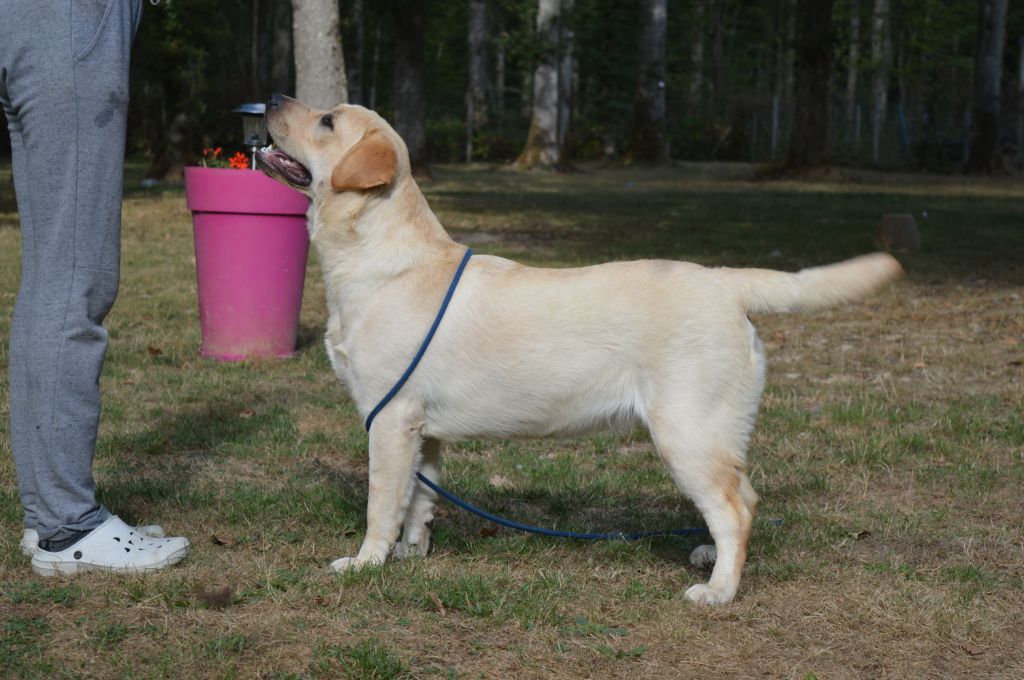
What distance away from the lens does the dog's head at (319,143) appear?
404 centimetres

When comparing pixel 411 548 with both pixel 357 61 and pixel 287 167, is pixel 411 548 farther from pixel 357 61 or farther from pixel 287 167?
pixel 357 61

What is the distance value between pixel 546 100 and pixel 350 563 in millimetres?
28855

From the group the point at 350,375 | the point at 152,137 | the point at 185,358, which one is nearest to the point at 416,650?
the point at 350,375

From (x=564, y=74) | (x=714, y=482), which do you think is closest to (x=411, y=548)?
(x=714, y=482)

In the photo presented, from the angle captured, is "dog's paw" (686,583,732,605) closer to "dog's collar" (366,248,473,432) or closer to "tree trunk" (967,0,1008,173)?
"dog's collar" (366,248,473,432)

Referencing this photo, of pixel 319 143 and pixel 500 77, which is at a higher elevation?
pixel 500 77

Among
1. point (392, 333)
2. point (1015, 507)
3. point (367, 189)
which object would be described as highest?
point (367, 189)

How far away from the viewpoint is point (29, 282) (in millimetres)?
3746

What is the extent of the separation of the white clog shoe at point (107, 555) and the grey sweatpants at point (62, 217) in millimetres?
75

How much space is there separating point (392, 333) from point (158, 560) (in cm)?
114

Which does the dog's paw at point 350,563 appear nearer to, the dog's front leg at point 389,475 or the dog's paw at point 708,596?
→ the dog's front leg at point 389,475

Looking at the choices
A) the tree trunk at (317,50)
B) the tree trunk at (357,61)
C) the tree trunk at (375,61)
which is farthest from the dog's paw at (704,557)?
the tree trunk at (375,61)

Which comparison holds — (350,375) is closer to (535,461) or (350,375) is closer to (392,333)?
(392,333)

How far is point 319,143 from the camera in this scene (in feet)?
13.5
